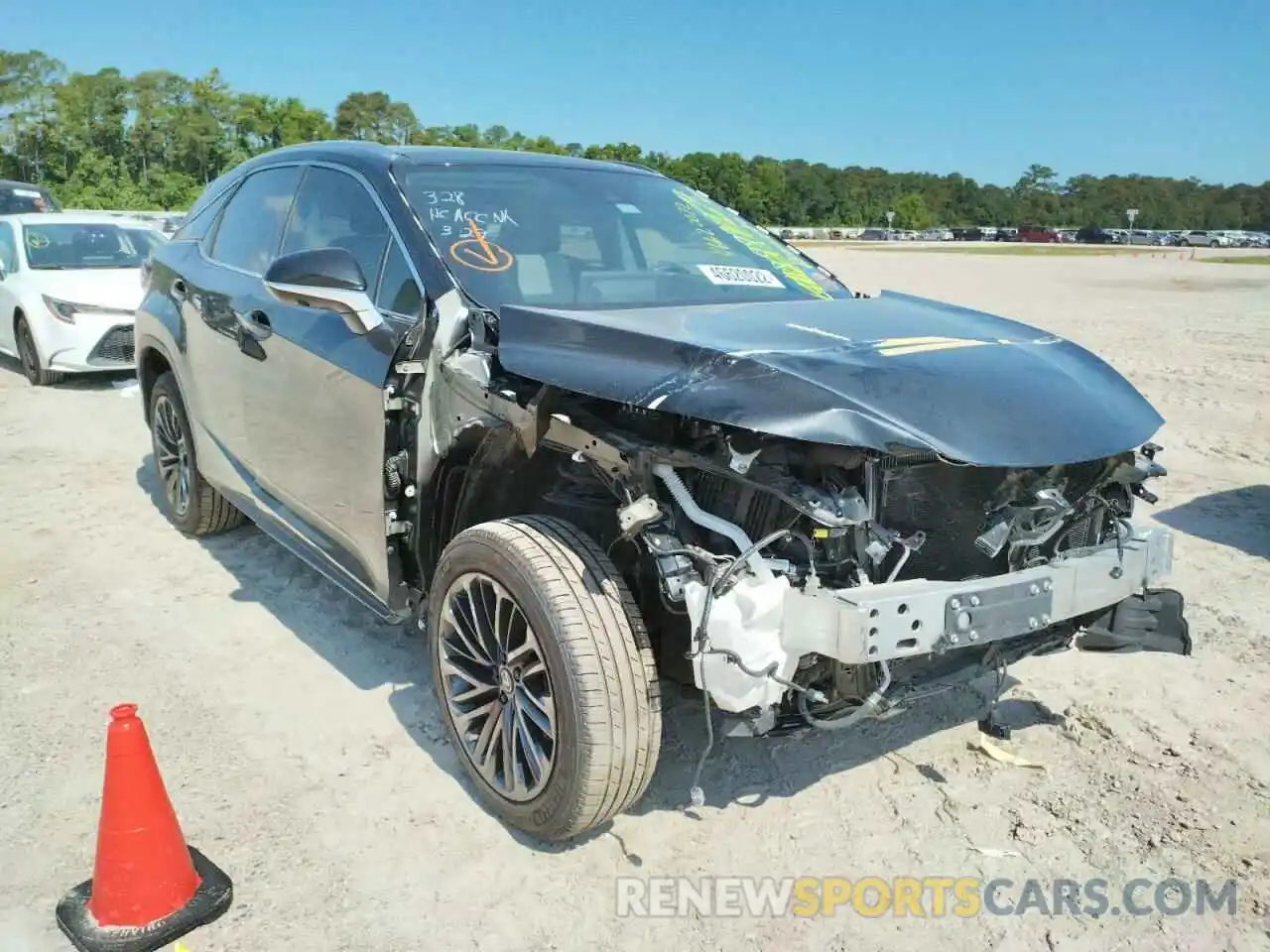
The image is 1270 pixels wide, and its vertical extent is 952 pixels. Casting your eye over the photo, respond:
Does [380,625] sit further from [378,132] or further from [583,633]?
[378,132]

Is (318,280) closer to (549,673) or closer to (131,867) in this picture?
(549,673)

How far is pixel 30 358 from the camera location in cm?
1012

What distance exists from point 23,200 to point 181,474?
1603cm

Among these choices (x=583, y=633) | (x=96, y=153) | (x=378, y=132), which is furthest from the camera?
(x=378, y=132)

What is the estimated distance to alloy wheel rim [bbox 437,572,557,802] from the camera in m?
2.79

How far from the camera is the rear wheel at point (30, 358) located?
9923mm

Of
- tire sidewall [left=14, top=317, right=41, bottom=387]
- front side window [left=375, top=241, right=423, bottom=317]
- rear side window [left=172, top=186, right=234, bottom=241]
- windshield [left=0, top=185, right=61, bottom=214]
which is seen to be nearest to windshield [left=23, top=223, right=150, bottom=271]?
tire sidewall [left=14, top=317, right=41, bottom=387]

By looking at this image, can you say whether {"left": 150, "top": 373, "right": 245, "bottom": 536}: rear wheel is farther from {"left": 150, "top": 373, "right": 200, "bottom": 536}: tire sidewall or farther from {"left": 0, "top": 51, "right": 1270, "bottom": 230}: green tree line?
{"left": 0, "top": 51, "right": 1270, "bottom": 230}: green tree line

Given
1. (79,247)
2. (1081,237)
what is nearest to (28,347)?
(79,247)

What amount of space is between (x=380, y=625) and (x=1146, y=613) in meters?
2.87

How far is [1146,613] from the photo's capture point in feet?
10.3

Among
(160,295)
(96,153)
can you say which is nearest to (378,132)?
(96,153)

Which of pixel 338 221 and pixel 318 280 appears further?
pixel 338 221

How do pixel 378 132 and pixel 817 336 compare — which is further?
pixel 378 132
